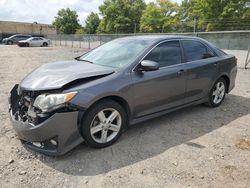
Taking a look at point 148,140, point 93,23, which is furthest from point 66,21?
point 148,140

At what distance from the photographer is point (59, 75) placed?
351 centimetres

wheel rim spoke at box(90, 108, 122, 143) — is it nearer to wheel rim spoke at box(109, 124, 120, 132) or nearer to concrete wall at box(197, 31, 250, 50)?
wheel rim spoke at box(109, 124, 120, 132)

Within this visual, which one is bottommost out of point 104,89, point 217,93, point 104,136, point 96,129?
point 104,136

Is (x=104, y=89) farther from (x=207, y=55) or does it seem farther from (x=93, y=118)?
(x=207, y=55)

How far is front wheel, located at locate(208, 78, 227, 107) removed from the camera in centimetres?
537

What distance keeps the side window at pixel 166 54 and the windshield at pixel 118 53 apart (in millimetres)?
185

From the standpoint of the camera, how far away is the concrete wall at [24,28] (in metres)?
68.1

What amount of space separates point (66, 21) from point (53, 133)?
A: 85.3 m

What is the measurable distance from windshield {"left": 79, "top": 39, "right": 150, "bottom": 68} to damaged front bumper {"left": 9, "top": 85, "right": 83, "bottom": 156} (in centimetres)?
122

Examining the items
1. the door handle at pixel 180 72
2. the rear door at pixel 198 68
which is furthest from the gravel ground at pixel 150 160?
the door handle at pixel 180 72

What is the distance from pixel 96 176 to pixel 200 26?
33.8 meters

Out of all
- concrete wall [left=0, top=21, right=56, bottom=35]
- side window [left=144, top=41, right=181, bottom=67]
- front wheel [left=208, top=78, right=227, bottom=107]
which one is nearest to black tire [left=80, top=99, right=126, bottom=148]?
side window [left=144, top=41, right=181, bottom=67]

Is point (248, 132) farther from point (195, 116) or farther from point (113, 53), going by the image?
point (113, 53)

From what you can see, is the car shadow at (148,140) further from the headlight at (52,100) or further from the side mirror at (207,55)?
the side mirror at (207,55)
